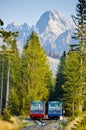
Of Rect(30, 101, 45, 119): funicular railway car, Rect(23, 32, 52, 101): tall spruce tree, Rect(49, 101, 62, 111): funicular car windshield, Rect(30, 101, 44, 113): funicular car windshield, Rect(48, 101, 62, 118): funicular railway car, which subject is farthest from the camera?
Rect(23, 32, 52, 101): tall spruce tree

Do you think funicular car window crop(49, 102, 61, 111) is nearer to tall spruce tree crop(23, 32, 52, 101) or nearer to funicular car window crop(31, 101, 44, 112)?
funicular car window crop(31, 101, 44, 112)

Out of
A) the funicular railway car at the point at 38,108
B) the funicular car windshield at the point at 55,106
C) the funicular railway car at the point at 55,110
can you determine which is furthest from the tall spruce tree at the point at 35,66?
the funicular railway car at the point at 38,108

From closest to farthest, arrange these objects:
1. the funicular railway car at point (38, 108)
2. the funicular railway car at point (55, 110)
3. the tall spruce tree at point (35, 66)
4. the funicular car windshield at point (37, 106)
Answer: the funicular railway car at point (38, 108) < the funicular car windshield at point (37, 106) < the funicular railway car at point (55, 110) < the tall spruce tree at point (35, 66)

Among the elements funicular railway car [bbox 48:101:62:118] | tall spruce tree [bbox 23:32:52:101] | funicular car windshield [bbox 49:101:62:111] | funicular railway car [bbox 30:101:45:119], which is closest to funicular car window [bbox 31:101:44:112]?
funicular railway car [bbox 30:101:45:119]

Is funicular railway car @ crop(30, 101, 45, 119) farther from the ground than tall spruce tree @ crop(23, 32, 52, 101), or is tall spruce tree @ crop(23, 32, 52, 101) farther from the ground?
tall spruce tree @ crop(23, 32, 52, 101)

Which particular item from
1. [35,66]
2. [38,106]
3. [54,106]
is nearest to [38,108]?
[38,106]

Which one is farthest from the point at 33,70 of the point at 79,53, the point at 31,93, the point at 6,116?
the point at 6,116

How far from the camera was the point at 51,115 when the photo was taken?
51969 mm

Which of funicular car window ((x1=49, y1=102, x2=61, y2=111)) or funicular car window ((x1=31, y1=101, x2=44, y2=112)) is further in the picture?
funicular car window ((x1=49, y1=102, x2=61, y2=111))

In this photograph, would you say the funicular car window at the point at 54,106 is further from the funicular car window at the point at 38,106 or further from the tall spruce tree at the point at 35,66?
the tall spruce tree at the point at 35,66

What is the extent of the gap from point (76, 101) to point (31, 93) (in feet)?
30.5

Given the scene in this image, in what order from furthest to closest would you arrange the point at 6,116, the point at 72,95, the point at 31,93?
the point at 31,93, the point at 72,95, the point at 6,116

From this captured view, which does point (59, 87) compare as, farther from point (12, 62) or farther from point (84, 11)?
point (84, 11)

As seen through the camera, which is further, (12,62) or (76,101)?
(12,62)
